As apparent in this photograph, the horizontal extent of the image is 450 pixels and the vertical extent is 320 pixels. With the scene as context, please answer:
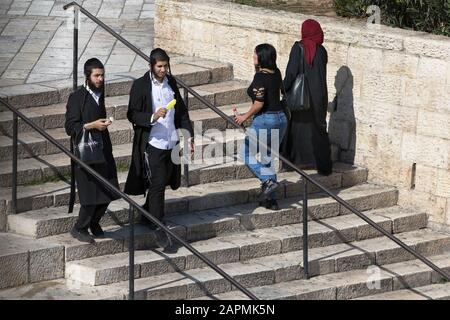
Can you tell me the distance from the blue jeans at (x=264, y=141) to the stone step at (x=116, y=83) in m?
1.97

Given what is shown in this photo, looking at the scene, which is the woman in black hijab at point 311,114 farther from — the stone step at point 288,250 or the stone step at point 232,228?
the stone step at point 288,250

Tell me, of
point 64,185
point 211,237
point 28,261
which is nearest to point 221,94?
point 211,237

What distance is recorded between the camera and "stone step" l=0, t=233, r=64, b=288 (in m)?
11.2

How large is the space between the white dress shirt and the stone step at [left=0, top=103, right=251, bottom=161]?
146 cm

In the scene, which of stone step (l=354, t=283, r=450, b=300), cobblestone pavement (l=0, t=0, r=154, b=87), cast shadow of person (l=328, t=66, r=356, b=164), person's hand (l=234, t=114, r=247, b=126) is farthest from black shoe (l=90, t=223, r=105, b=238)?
cast shadow of person (l=328, t=66, r=356, b=164)

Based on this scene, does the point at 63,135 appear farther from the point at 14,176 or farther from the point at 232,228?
the point at 232,228

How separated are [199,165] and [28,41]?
3.33 meters

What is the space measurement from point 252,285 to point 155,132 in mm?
1520

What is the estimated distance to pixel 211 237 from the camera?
40.3 feet

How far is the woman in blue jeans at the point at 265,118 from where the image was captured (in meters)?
12.5

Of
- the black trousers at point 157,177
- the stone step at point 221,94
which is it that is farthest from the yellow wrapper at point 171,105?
the stone step at point 221,94

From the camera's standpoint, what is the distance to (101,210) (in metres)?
11.5

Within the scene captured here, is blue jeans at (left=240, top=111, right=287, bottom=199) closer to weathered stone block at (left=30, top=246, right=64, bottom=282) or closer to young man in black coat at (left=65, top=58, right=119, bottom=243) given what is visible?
young man in black coat at (left=65, top=58, right=119, bottom=243)

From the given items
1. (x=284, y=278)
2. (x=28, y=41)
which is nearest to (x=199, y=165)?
(x=284, y=278)
